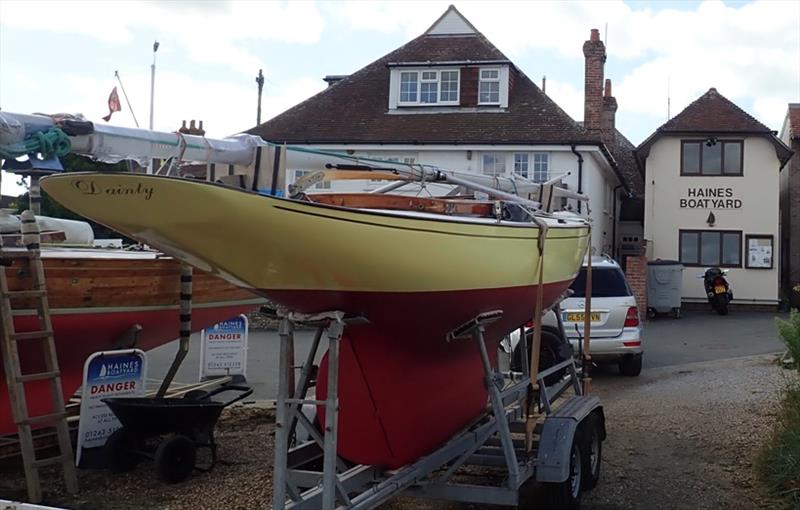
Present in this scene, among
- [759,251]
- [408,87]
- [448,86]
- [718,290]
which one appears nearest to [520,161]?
[448,86]

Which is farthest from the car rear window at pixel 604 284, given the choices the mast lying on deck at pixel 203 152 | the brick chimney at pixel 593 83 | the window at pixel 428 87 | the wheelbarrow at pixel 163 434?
the window at pixel 428 87

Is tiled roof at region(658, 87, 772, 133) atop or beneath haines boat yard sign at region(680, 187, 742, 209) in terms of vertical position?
atop

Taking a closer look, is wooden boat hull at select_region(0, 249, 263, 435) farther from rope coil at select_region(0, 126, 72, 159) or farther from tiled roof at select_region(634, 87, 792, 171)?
tiled roof at select_region(634, 87, 792, 171)

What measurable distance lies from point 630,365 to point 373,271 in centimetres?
886

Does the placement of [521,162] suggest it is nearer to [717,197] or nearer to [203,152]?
[717,197]

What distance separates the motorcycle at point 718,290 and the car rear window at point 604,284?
1169 centimetres

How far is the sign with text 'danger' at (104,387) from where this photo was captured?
23.6 feet

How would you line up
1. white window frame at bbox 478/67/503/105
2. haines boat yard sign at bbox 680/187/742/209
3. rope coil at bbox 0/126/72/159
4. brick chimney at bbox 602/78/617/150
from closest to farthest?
rope coil at bbox 0/126/72/159 < white window frame at bbox 478/67/503/105 < haines boat yard sign at bbox 680/187/742/209 < brick chimney at bbox 602/78/617/150

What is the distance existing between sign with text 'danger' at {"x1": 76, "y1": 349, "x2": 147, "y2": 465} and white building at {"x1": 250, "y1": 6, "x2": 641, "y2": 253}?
46.3 feet

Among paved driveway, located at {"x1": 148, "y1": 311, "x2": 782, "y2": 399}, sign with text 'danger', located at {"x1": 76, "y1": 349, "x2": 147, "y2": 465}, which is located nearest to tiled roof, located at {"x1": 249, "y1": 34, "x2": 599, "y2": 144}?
paved driveway, located at {"x1": 148, "y1": 311, "x2": 782, "y2": 399}

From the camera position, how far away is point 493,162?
77.5ft

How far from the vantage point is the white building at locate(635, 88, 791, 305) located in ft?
82.0

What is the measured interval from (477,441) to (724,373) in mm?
8208

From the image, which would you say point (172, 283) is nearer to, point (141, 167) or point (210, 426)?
point (210, 426)
